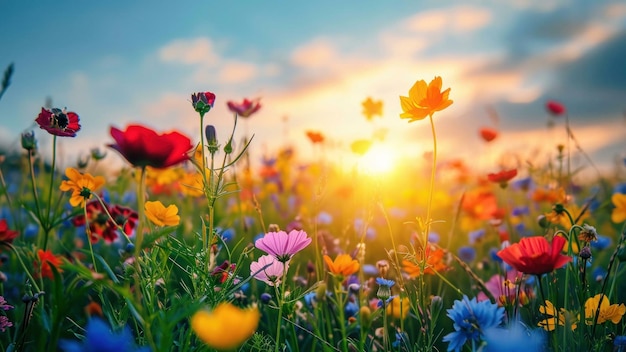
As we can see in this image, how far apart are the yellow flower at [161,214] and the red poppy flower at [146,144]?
1.40ft

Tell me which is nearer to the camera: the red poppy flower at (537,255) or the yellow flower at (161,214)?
the red poppy flower at (537,255)

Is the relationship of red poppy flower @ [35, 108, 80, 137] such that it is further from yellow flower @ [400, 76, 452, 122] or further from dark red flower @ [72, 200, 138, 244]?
yellow flower @ [400, 76, 452, 122]

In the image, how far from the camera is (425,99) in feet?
3.74

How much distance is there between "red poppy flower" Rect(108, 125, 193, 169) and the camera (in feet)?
2.72

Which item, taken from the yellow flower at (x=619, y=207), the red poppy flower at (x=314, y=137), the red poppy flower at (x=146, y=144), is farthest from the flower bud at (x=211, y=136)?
the red poppy flower at (x=314, y=137)

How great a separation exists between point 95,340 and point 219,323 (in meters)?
0.15

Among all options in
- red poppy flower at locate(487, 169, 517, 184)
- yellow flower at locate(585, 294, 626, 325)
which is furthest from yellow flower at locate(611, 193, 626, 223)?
yellow flower at locate(585, 294, 626, 325)

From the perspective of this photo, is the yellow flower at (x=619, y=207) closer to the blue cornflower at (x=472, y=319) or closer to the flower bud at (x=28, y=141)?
the blue cornflower at (x=472, y=319)

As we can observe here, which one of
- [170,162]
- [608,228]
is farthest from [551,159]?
[170,162]

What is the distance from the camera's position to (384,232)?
116 inches

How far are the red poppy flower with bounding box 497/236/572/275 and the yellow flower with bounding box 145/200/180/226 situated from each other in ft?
2.61

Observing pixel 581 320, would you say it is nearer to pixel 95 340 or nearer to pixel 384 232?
pixel 95 340

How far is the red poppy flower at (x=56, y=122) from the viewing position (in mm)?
1238

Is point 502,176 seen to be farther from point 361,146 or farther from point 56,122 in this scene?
point 56,122
